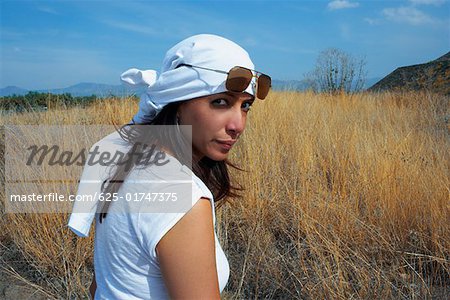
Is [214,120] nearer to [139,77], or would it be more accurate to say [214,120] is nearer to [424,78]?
[139,77]

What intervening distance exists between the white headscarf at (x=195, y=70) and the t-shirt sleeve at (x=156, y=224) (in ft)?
0.97

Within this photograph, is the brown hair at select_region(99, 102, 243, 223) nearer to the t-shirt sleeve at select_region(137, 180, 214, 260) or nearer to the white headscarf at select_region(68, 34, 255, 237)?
the white headscarf at select_region(68, 34, 255, 237)

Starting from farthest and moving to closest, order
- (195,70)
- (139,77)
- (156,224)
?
1. (139,77)
2. (195,70)
3. (156,224)

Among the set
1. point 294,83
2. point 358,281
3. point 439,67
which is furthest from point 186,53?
point 439,67

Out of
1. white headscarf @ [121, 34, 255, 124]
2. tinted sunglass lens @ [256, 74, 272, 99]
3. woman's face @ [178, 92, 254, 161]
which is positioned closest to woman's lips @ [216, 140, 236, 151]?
woman's face @ [178, 92, 254, 161]

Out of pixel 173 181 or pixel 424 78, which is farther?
pixel 424 78

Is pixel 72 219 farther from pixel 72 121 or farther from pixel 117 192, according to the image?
pixel 72 121

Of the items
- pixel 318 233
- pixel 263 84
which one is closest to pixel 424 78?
pixel 318 233

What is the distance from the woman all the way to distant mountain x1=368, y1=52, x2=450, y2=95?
9.87 meters

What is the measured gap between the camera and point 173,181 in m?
0.99

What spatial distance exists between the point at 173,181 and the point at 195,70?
0.32 metres

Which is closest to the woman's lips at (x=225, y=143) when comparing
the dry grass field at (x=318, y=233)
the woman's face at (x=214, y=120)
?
the woman's face at (x=214, y=120)

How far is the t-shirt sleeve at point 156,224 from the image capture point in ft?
2.95

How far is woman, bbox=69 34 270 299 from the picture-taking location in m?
0.92
